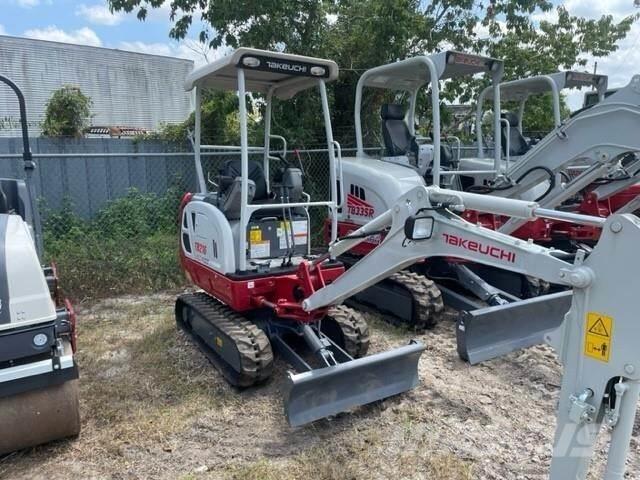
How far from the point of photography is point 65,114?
47.6 ft

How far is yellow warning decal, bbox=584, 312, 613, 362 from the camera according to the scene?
1944mm

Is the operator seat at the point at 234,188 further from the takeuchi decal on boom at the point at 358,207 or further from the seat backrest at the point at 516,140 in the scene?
the seat backrest at the point at 516,140

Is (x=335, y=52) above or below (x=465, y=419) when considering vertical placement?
above

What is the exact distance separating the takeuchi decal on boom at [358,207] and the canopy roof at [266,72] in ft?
5.07

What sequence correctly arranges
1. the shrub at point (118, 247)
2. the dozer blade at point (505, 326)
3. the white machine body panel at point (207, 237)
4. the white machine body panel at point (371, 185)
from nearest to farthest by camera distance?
the white machine body panel at point (207, 237) → the dozer blade at point (505, 326) → the white machine body panel at point (371, 185) → the shrub at point (118, 247)

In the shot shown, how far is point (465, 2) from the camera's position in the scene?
955 cm

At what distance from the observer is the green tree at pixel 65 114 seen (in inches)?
565

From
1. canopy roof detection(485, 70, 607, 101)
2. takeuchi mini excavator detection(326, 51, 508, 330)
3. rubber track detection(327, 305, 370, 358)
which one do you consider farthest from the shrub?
canopy roof detection(485, 70, 607, 101)

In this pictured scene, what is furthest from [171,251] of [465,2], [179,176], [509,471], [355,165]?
[465,2]

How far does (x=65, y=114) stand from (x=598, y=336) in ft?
50.7

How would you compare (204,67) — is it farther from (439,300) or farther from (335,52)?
(335,52)

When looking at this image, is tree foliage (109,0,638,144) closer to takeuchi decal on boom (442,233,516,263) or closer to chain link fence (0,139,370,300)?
chain link fence (0,139,370,300)

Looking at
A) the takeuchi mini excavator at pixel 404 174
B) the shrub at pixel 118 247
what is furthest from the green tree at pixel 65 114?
the takeuchi mini excavator at pixel 404 174

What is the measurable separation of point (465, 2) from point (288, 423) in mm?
8777
